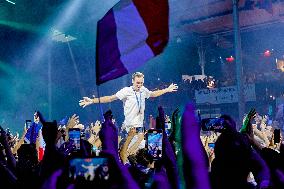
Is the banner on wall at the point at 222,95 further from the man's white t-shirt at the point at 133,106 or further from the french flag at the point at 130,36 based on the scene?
the french flag at the point at 130,36

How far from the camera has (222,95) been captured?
15891 millimetres

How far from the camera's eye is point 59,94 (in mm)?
19109

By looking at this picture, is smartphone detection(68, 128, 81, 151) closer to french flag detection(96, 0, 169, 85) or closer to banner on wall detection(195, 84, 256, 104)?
french flag detection(96, 0, 169, 85)

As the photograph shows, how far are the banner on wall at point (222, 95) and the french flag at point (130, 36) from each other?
12088 mm

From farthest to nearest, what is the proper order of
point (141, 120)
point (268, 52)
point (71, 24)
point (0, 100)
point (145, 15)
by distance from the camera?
point (268, 52) < point (71, 24) < point (0, 100) < point (141, 120) < point (145, 15)

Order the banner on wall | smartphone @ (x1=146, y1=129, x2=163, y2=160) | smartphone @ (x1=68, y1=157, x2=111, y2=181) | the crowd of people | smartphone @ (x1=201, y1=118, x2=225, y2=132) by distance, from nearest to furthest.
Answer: smartphone @ (x1=68, y1=157, x2=111, y2=181) < the crowd of people < smartphone @ (x1=201, y1=118, x2=225, y2=132) < smartphone @ (x1=146, y1=129, x2=163, y2=160) < the banner on wall

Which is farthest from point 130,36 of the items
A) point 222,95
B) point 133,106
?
point 222,95

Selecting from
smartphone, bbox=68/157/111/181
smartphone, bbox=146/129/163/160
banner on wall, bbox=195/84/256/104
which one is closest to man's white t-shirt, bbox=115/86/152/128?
smartphone, bbox=146/129/163/160

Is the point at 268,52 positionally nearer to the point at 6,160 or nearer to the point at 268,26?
the point at 268,26

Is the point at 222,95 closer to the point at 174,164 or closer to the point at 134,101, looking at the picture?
the point at 134,101

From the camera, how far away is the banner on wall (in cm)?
1573

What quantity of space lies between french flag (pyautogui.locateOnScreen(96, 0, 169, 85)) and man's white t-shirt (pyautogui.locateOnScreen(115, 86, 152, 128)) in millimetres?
3514

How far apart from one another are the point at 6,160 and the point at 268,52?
1796 centimetres

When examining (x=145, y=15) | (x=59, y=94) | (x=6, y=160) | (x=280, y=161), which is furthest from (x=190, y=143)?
(x=59, y=94)
